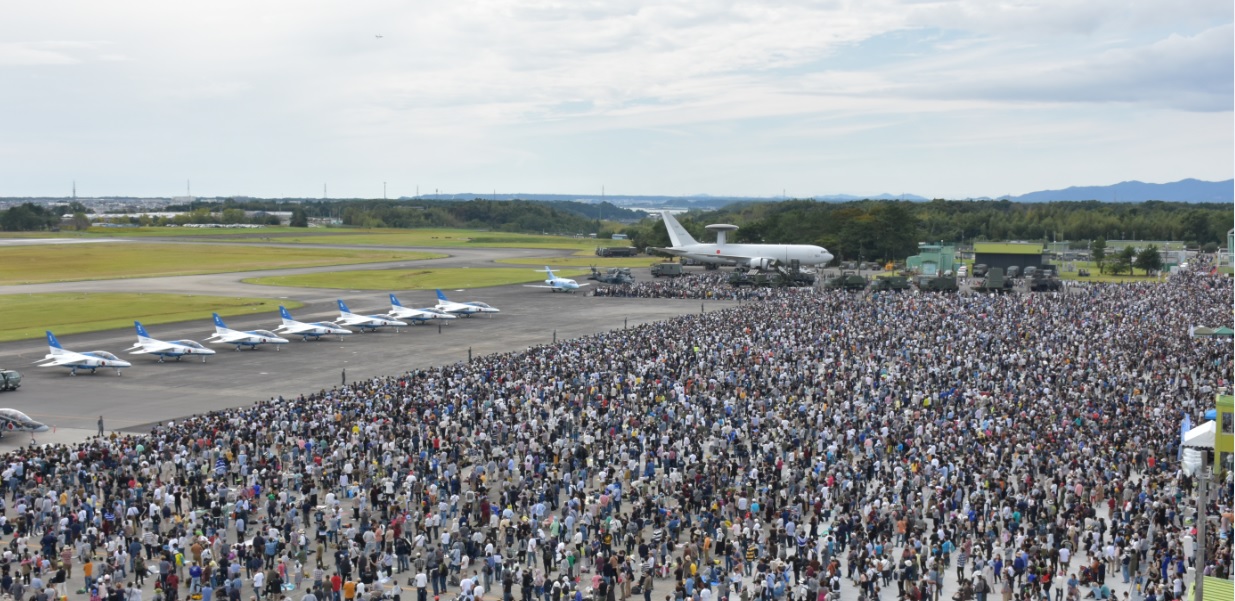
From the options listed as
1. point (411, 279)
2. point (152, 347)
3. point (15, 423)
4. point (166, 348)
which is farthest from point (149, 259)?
point (15, 423)

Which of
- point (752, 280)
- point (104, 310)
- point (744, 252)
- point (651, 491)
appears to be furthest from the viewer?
point (744, 252)

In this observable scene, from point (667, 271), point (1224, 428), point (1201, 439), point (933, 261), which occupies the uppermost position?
point (1224, 428)

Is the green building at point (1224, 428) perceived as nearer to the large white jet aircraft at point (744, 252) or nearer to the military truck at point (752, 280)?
the military truck at point (752, 280)

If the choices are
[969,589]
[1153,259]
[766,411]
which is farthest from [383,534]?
[1153,259]

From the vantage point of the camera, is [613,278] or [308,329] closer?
[308,329]

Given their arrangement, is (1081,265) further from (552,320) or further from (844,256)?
(552,320)

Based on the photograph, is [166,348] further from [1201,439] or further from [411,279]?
[411,279]
